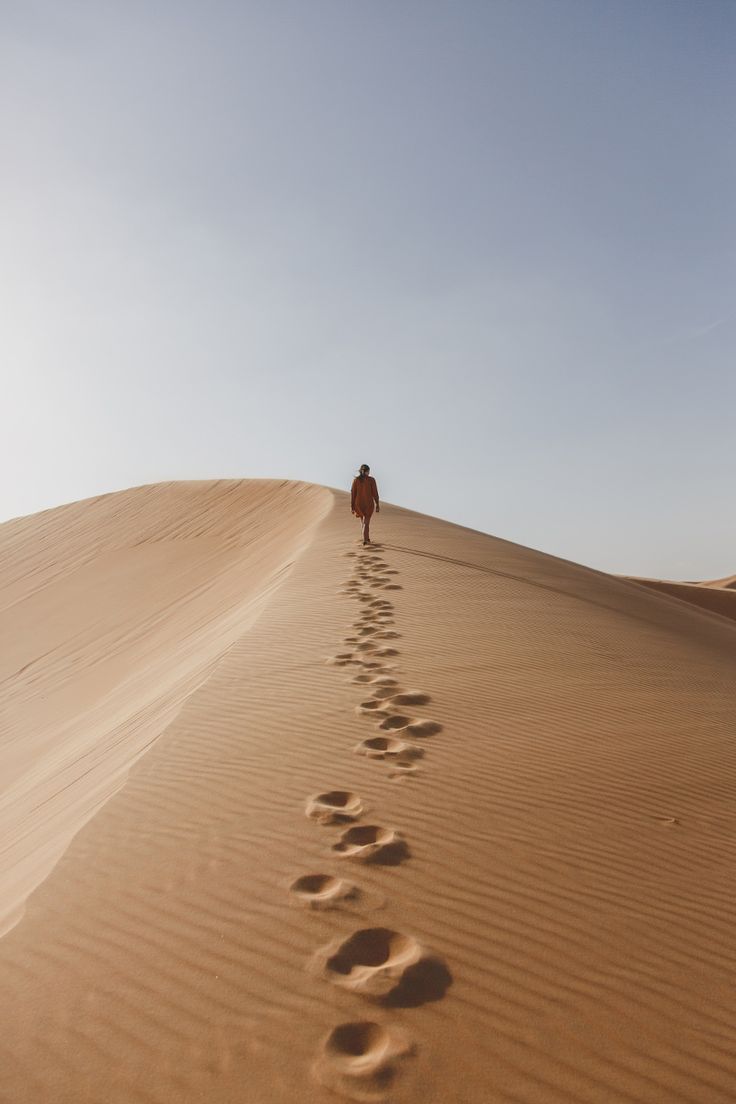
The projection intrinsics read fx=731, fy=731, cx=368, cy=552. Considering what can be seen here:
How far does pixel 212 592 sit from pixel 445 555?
4.24 meters

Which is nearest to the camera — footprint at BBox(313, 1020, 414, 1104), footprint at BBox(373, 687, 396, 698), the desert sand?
footprint at BBox(313, 1020, 414, 1104)

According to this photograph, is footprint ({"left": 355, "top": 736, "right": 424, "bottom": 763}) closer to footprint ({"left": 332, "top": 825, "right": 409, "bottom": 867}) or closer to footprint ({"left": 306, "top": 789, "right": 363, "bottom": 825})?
footprint ({"left": 306, "top": 789, "right": 363, "bottom": 825})

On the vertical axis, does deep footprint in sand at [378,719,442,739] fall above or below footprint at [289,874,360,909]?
above

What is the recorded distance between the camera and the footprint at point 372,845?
10.2ft

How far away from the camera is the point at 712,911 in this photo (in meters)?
2.97

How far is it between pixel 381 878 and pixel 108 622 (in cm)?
1175

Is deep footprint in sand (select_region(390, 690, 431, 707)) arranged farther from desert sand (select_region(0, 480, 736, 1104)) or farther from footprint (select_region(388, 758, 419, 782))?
footprint (select_region(388, 758, 419, 782))

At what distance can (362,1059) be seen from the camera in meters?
2.10

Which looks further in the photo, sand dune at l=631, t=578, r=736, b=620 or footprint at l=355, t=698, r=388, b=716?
sand dune at l=631, t=578, r=736, b=620

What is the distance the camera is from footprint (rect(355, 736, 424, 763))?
4285 millimetres

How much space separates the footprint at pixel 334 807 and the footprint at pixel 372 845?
0.40ft

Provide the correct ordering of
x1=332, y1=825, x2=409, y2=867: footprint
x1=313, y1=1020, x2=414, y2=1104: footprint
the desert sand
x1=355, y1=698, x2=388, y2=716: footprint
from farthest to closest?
x1=355, y1=698, x2=388, y2=716: footprint < x1=332, y1=825, x2=409, y2=867: footprint < the desert sand < x1=313, y1=1020, x2=414, y2=1104: footprint

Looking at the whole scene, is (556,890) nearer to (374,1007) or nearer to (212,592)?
(374,1007)

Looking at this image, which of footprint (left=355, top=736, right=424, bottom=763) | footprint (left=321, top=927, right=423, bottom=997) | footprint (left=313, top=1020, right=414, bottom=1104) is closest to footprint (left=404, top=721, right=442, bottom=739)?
footprint (left=355, top=736, right=424, bottom=763)
